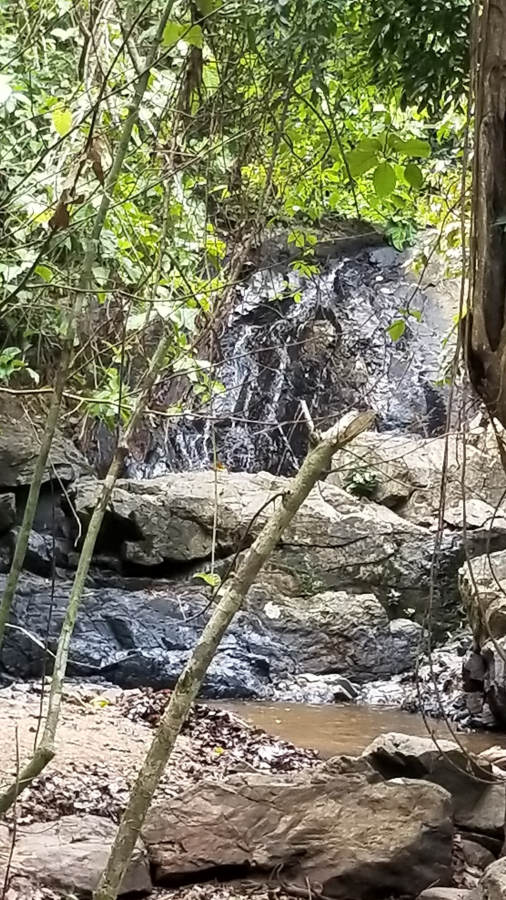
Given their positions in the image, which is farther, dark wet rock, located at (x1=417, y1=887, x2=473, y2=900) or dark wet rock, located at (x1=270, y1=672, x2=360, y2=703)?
dark wet rock, located at (x1=270, y1=672, x2=360, y2=703)

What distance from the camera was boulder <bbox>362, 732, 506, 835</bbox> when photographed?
3.18m

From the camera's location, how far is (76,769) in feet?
14.4

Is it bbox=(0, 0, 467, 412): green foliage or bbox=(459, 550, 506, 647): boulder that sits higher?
bbox=(0, 0, 467, 412): green foliage

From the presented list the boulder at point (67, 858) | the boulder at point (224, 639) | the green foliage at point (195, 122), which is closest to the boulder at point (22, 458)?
the boulder at point (224, 639)

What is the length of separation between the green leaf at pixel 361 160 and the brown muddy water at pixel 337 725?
410 centimetres

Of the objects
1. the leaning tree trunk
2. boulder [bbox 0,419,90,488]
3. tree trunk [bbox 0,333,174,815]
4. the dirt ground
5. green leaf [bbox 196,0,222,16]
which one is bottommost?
the dirt ground

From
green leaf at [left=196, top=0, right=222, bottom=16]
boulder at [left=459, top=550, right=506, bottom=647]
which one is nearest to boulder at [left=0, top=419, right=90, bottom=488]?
boulder at [left=459, top=550, right=506, bottom=647]

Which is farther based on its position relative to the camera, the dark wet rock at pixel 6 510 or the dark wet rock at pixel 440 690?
the dark wet rock at pixel 6 510

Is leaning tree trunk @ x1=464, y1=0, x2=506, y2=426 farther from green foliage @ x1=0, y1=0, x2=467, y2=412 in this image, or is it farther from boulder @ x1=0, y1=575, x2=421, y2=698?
boulder @ x1=0, y1=575, x2=421, y2=698

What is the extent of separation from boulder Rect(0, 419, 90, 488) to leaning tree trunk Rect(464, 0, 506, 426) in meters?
6.76

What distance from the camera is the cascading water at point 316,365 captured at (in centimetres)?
1137

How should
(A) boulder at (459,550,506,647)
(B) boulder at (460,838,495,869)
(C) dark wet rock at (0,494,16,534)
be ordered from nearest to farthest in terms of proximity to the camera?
1. (B) boulder at (460,838,495,869)
2. (A) boulder at (459,550,506,647)
3. (C) dark wet rock at (0,494,16,534)

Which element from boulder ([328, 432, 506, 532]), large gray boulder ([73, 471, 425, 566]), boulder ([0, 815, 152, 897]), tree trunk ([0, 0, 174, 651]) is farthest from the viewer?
boulder ([328, 432, 506, 532])

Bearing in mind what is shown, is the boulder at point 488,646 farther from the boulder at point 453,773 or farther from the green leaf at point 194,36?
the green leaf at point 194,36
